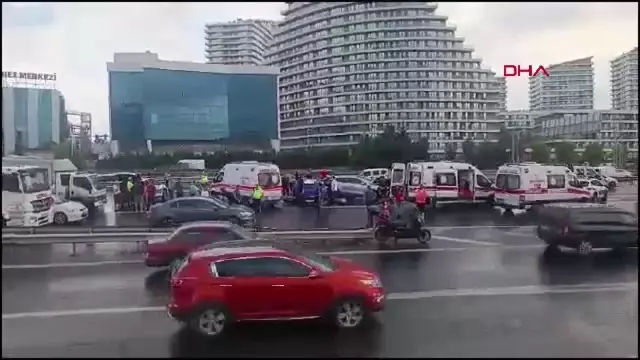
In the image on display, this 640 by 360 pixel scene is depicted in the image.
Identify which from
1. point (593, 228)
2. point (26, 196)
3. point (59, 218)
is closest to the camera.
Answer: point (26, 196)

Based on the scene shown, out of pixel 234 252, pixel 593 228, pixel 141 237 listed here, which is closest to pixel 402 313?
pixel 234 252

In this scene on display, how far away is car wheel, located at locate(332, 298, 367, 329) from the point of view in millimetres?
6176

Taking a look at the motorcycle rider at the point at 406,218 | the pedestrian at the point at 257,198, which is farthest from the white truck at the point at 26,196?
the motorcycle rider at the point at 406,218

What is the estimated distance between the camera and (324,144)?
40.7 feet

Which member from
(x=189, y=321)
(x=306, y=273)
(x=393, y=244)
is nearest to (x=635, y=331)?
(x=306, y=273)

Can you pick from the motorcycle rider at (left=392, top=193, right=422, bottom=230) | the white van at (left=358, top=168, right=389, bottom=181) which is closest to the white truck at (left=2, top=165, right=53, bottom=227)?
the motorcycle rider at (left=392, top=193, right=422, bottom=230)

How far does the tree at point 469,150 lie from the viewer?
13400 mm

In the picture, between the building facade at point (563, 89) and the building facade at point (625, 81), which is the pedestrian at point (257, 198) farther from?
the building facade at point (625, 81)

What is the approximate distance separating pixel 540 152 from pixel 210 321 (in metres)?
9.63

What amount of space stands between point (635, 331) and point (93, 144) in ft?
29.8

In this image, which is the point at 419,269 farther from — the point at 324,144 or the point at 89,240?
the point at 89,240

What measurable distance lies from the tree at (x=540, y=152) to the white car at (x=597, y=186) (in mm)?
1227

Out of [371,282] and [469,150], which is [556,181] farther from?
[371,282]

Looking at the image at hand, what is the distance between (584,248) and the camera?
9.13 meters
